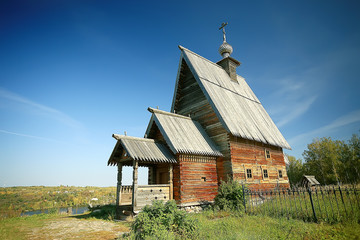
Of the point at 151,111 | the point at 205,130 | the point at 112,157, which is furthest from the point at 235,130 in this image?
the point at 112,157

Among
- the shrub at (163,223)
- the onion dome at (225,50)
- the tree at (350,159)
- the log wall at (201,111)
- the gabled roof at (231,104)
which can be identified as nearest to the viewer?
the shrub at (163,223)

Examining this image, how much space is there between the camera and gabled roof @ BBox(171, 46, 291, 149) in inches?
628

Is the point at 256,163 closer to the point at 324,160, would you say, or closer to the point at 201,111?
the point at 201,111

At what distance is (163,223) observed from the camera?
261 inches

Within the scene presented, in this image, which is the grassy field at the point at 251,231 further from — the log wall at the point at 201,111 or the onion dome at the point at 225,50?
the onion dome at the point at 225,50

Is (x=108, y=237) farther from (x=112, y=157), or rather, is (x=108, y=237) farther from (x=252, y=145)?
(x=252, y=145)

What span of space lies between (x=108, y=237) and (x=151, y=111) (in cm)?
834

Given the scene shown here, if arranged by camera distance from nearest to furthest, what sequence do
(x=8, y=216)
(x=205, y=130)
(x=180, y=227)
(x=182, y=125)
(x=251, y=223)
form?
(x=180, y=227) → (x=251, y=223) → (x=8, y=216) → (x=182, y=125) → (x=205, y=130)

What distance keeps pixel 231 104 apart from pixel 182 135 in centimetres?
679

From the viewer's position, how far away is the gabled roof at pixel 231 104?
16.0 meters

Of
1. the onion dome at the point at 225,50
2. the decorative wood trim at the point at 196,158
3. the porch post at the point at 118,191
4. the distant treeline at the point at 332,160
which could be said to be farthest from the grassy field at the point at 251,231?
the distant treeline at the point at 332,160

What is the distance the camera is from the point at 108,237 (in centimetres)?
720

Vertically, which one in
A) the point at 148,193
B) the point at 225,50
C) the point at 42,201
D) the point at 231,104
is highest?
the point at 225,50

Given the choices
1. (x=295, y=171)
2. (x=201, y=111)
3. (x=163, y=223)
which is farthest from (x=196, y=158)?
(x=295, y=171)
